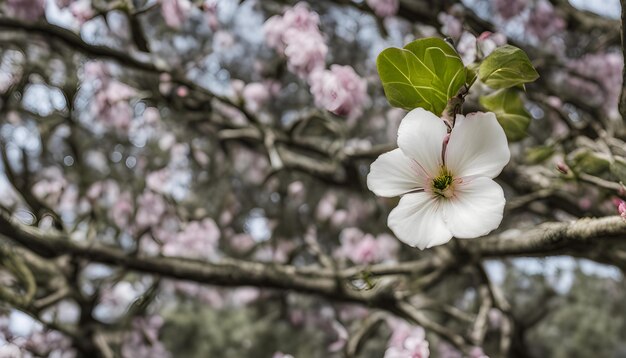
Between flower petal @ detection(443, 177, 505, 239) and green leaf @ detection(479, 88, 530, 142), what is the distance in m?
0.27

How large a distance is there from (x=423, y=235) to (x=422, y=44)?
0.23m

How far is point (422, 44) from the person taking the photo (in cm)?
77

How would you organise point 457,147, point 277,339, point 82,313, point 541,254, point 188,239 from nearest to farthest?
1. point 457,147
2. point 541,254
3. point 82,313
4. point 188,239
5. point 277,339

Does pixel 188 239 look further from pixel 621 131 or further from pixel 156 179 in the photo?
pixel 621 131

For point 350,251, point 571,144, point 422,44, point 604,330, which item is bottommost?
point 604,330

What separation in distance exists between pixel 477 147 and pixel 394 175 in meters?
0.10

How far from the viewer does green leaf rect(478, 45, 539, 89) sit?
2.58 feet

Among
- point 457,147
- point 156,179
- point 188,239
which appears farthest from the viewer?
point 156,179

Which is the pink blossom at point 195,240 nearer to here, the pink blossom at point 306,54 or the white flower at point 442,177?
the pink blossom at point 306,54

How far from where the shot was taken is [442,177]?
0.77m

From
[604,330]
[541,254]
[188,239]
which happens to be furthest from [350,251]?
[604,330]

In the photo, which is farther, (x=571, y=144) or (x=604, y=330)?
(x=604, y=330)

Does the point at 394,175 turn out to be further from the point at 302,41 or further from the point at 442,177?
the point at 302,41

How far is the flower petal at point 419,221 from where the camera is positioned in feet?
2.42
